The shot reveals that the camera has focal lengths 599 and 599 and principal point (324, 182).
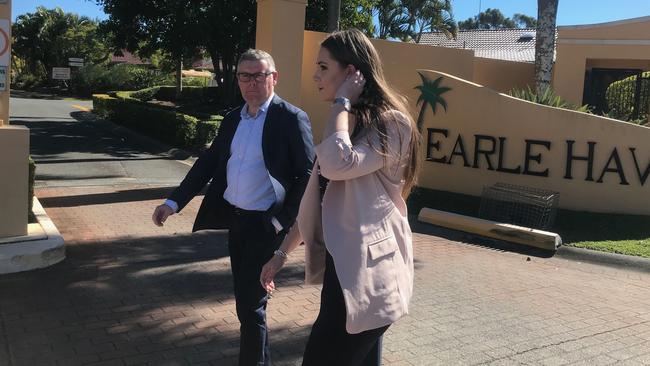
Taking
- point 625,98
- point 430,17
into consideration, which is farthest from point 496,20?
point 625,98

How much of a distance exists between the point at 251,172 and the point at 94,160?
11.0 m

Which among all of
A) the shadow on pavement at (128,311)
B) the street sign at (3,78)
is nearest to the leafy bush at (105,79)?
the street sign at (3,78)

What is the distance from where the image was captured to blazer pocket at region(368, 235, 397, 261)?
208 centimetres

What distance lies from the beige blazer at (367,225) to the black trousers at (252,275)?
936 millimetres

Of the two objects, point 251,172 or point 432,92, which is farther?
point 432,92

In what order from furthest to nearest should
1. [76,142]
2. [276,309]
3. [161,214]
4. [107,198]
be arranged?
1. [76,142]
2. [107,198]
3. [276,309]
4. [161,214]

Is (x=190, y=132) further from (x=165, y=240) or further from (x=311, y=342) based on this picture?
(x=311, y=342)

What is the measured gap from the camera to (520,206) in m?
8.30

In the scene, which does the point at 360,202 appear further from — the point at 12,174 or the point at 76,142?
the point at 76,142

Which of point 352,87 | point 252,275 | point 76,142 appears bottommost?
point 76,142

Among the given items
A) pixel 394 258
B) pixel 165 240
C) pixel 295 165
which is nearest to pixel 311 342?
pixel 394 258

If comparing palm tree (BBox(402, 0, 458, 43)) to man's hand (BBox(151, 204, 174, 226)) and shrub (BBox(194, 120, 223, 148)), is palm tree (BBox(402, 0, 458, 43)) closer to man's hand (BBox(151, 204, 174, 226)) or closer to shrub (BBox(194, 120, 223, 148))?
shrub (BBox(194, 120, 223, 148))

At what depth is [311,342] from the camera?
2.26m

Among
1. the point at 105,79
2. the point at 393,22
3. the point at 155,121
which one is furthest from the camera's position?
the point at 105,79
